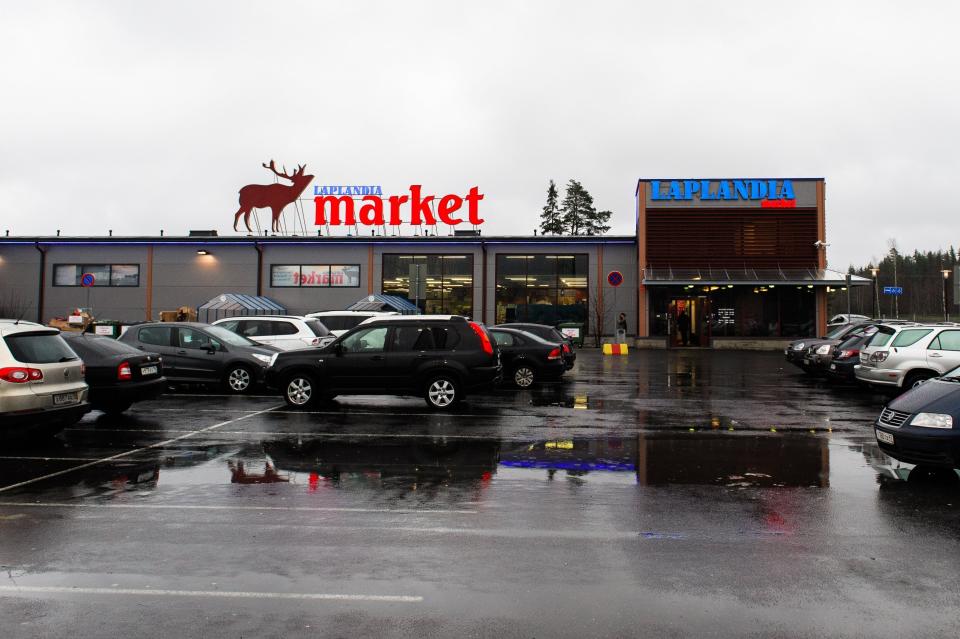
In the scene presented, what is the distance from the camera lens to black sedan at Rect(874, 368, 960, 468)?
705 centimetres

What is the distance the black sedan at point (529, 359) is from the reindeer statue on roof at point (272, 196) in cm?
2624

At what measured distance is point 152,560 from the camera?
4.93 meters

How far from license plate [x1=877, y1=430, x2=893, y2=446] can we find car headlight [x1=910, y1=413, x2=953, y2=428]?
0.30 m

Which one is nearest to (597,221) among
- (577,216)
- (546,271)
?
(577,216)

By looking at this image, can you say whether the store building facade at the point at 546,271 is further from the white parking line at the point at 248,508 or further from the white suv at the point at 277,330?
the white parking line at the point at 248,508

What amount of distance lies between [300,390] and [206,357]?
3.60m

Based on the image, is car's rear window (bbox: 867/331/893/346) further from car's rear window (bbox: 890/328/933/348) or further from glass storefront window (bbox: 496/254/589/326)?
glass storefront window (bbox: 496/254/589/326)

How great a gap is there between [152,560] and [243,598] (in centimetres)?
113

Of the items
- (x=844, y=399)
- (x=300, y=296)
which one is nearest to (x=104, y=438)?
(x=844, y=399)

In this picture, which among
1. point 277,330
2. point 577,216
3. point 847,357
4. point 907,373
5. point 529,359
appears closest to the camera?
point 907,373

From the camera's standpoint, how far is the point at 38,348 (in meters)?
9.12

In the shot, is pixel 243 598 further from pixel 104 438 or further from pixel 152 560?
pixel 104 438

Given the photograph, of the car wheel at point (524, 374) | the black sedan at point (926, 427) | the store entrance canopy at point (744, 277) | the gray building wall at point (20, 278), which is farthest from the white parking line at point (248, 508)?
the gray building wall at point (20, 278)

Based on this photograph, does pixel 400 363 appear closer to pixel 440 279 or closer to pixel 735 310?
pixel 440 279
